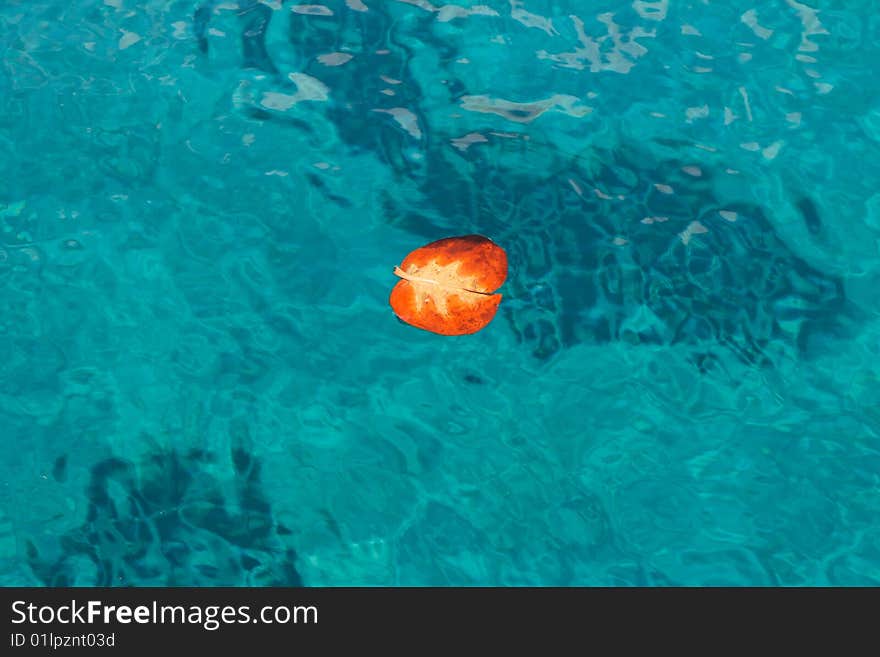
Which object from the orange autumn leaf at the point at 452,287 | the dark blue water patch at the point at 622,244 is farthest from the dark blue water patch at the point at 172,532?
the dark blue water patch at the point at 622,244

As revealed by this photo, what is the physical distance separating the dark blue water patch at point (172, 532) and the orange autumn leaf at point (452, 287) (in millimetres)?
989

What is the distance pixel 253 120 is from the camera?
462 centimetres

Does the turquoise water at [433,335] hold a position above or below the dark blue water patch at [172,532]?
above

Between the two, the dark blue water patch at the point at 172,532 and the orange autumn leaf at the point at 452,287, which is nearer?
the dark blue water patch at the point at 172,532

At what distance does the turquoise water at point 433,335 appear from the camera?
3959 mm

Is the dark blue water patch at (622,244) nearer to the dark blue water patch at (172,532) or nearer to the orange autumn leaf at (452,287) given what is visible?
the orange autumn leaf at (452,287)

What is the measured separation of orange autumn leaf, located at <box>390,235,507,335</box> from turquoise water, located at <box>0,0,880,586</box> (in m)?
0.08

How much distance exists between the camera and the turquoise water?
396 cm

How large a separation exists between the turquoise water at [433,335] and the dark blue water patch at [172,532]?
13 millimetres

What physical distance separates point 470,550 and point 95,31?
10.9 ft

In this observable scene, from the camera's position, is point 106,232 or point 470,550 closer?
point 470,550

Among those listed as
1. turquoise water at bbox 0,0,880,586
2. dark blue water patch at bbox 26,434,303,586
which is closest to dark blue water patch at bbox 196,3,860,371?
turquoise water at bbox 0,0,880,586

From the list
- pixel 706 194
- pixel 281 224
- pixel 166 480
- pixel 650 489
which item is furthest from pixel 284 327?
pixel 706 194

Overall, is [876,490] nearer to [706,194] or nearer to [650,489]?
[650,489]
